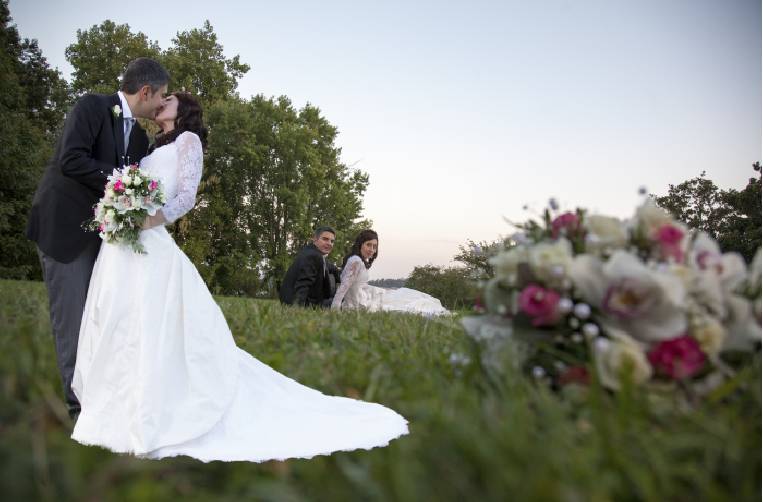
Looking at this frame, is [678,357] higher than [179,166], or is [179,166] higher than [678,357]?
[179,166]

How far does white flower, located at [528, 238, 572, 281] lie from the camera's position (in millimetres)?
2854

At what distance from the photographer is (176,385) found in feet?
13.6

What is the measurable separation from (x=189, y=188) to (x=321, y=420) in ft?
7.13

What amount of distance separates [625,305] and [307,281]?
951 cm

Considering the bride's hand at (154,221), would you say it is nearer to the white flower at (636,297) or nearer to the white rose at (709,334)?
the white flower at (636,297)

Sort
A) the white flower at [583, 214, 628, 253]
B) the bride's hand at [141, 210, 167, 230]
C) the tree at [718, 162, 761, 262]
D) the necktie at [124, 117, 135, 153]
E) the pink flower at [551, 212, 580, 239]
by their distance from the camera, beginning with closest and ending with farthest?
the white flower at [583, 214, 628, 253]
the pink flower at [551, 212, 580, 239]
the bride's hand at [141, 210, 167, 230]
the necktie at [124, 117, 135, 153]
the tree at [718, 162, 761, 262]

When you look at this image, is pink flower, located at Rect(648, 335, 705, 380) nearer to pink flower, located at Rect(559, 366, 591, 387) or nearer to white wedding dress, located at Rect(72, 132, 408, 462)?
pink flower, located at Rect(559, 366, 591, 387)

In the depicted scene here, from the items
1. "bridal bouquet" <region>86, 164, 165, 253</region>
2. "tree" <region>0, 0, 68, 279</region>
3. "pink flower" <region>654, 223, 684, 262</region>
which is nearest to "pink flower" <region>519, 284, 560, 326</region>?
"pink flower" <region>654, 223, 684, 262</region>

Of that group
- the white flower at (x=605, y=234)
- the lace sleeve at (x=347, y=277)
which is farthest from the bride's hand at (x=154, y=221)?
the lace sleeve at (x=347, y=277)

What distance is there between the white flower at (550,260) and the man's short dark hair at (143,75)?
354 cm

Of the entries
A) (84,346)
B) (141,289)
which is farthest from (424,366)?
(84,346)

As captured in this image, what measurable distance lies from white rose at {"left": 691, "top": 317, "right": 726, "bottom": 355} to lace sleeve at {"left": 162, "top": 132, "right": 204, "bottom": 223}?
3.75 meters

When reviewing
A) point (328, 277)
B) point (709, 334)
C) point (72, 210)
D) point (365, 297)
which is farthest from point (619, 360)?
point (328, 277)

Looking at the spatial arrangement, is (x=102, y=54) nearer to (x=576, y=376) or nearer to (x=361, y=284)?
(x=361, y=284)
